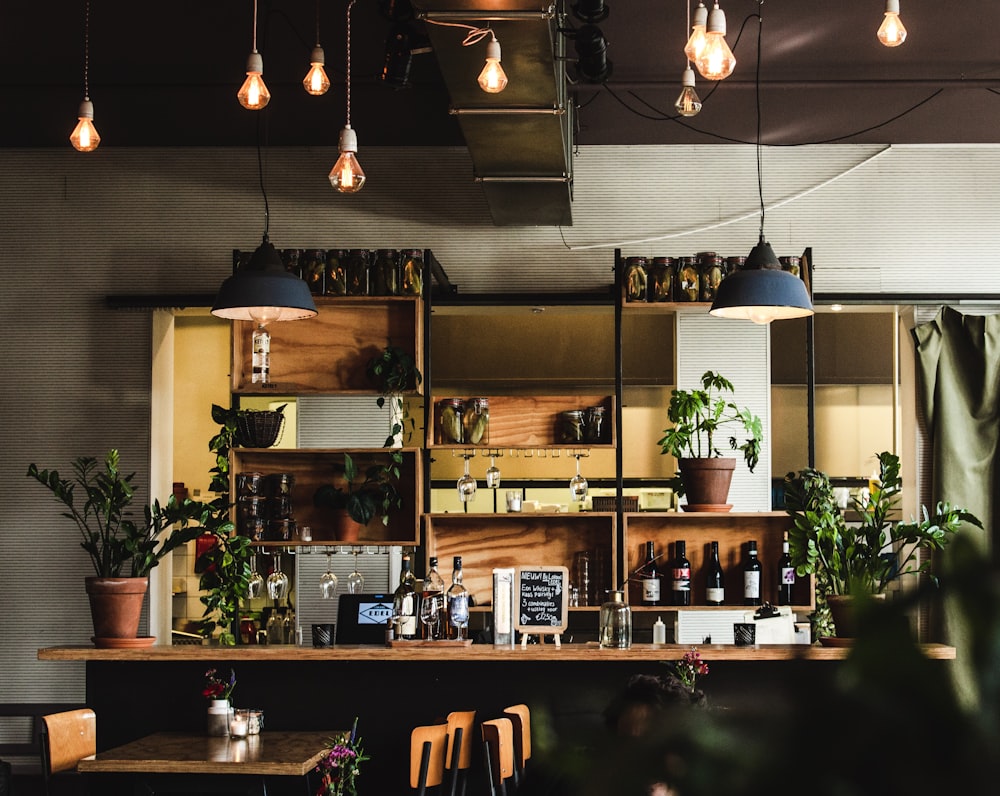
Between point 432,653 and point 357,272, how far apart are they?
2.28 meters

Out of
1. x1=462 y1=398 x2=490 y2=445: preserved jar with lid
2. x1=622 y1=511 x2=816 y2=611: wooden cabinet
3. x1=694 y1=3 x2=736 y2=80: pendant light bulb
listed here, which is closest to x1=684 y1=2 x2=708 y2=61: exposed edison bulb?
x1=694 y1=3 x2=736 y2=80: pendant light bulb

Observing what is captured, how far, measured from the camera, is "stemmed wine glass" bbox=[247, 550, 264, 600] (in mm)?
5707

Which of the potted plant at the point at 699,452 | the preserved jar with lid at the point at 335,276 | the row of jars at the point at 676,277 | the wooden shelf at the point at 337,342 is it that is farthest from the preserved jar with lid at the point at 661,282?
the preserved jar with lid at the point at 335,276

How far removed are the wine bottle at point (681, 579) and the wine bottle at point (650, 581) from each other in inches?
3.7

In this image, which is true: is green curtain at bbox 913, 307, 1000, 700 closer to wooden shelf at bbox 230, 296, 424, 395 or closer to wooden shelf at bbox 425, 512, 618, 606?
wooden shelf at bbox 425, 512, 618, 606

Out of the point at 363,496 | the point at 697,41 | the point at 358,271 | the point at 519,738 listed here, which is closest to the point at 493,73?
the point at 697,41

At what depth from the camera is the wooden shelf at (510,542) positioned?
21.1 feet

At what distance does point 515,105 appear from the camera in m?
4.93

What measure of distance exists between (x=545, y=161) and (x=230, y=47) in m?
1.47

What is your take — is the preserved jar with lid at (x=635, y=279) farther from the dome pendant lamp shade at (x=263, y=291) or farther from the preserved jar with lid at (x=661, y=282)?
the dome pendant lamp shade at (x=263, y=291)

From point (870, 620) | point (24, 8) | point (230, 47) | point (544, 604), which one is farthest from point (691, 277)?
point (870, 620)

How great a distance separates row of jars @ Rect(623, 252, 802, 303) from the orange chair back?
10.8ft

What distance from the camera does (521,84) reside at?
470cm

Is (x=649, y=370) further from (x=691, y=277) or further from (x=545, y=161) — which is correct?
(x=545, y=161)
